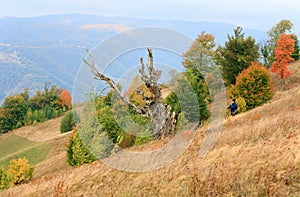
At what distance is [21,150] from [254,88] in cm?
4634

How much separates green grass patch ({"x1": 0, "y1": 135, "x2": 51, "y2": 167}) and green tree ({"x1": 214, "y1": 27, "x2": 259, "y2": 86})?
103 feet

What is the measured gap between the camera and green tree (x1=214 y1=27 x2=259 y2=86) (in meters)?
39.5

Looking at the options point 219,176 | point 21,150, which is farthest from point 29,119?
point 219,176

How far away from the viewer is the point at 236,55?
3975cm

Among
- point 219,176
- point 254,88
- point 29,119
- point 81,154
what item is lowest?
point 29,119

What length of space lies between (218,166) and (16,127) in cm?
8837

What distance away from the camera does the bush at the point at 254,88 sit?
29.1 meters

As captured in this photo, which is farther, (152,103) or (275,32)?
(275,32)

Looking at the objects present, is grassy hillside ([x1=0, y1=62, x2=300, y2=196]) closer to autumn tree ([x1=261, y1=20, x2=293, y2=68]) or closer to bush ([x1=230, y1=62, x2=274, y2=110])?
bush ([x1=230, y1=62, x2=274, y2=110])

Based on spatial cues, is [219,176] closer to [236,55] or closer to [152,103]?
[152,103]

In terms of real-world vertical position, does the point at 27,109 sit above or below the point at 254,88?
below

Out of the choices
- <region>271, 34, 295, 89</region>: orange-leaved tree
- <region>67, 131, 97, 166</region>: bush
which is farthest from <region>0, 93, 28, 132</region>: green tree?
<region>271, 34, 295, 89</region>: orange-leaved tree

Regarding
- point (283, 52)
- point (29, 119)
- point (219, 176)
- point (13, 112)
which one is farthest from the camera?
point (13, 112)

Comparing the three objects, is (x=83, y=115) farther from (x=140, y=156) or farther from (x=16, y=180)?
(x=16, y=180)
